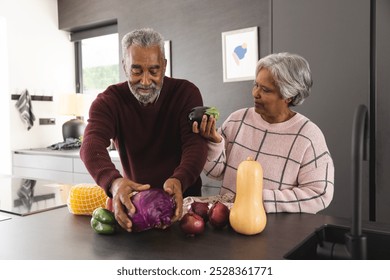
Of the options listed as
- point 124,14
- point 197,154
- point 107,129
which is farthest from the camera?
point 124,14

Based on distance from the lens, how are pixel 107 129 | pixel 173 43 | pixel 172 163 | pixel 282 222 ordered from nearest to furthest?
pixel 282 222 < pixel 107 129 < pixel 172 163 < pixel 173 43

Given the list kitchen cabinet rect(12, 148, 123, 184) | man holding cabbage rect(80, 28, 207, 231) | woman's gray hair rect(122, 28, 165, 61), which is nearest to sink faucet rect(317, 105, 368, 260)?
man holding cabbage rect(80, 28, 207, 231)

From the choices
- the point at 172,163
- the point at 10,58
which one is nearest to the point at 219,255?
the point at 172,163

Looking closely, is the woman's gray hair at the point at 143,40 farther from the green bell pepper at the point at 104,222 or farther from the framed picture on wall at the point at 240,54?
the framed picture on wall at the point at 240,54

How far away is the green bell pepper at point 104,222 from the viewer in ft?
3.26

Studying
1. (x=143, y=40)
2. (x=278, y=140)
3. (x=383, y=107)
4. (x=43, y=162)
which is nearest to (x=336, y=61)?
(x=383, y=107)

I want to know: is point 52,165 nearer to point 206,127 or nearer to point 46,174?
point 46,174

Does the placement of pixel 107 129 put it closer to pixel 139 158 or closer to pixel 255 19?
pixel 139 158

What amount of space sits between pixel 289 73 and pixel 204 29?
1925mm

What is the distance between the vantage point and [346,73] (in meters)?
2.02

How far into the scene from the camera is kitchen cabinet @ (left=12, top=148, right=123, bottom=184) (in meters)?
3.55

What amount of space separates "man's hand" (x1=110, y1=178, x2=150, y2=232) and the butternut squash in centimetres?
25

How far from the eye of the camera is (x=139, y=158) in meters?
1.48

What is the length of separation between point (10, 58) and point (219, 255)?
12.8 ft
